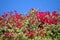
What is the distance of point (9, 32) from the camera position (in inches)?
216

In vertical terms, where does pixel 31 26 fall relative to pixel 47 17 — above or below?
below

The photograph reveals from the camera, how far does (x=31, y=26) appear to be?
5.79 metres

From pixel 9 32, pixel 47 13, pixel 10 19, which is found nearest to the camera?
pixel 9 32

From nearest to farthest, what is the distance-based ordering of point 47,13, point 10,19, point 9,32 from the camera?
point 9,32 → point 10,19 → point 47,13

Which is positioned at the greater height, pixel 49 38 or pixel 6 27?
pixel 6 27

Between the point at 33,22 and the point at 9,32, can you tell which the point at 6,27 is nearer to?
the point at 9,32

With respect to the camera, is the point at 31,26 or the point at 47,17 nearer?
the point at 31,26

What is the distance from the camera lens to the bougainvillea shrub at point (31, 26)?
17.8 ft

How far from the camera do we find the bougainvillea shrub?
213 inches

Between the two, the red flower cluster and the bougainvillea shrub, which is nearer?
the bougainvillea shrub

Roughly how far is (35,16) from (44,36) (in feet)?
2.32

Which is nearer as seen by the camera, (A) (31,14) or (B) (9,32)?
(B) (9,32)

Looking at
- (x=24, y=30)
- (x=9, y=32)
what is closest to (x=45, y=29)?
(x=24, y=30)

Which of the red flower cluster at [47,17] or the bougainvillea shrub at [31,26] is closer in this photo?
the bougainvillea shrub at [31,26]
